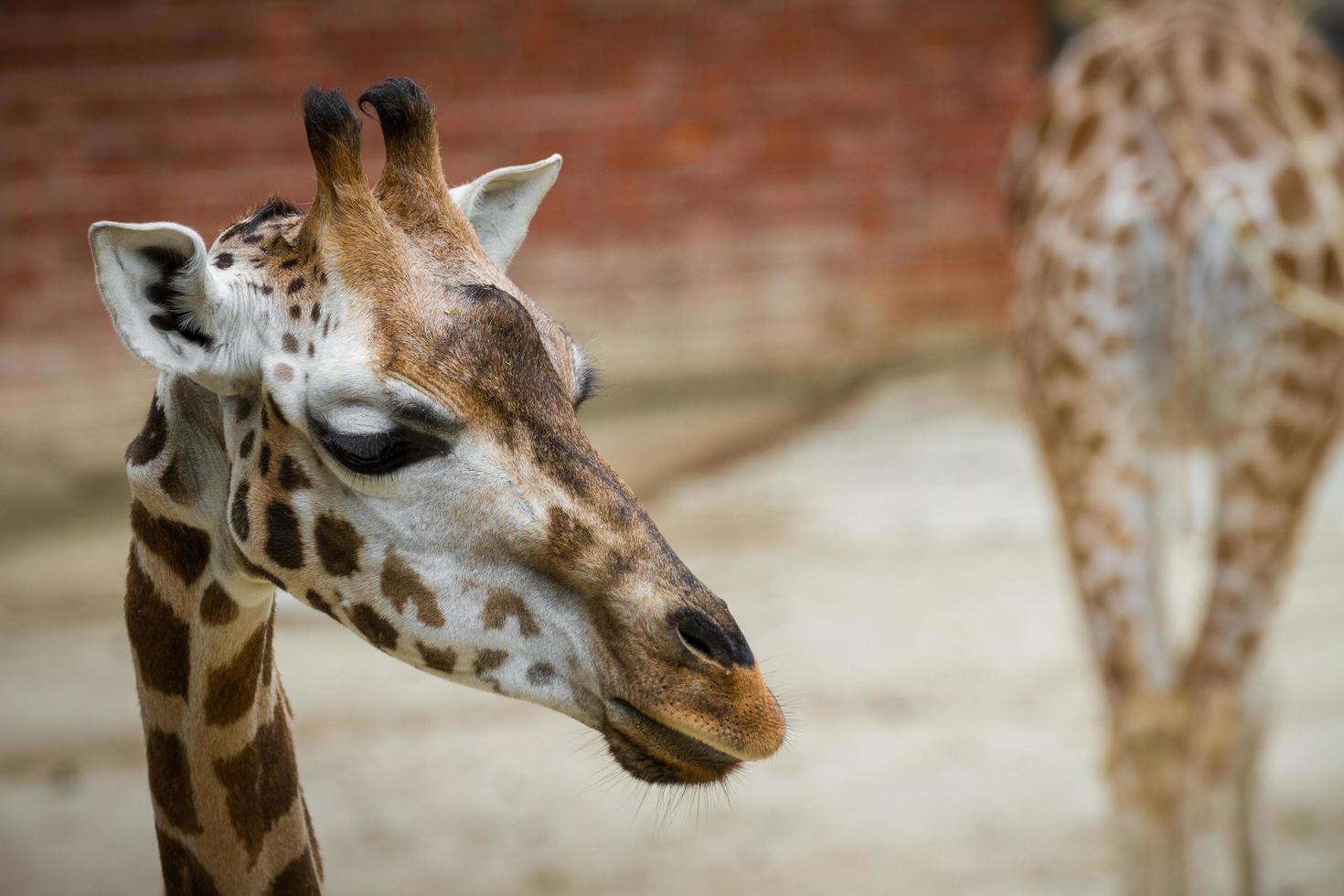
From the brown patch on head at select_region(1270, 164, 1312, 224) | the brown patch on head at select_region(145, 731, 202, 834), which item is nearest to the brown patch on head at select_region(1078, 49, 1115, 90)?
the brown patch on head at select_region(1270, 164, 1312, 224)

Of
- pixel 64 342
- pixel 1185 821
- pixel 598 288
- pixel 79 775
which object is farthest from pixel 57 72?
pixel 1185 821

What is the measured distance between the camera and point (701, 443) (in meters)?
8.20

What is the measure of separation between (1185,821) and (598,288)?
5914mm

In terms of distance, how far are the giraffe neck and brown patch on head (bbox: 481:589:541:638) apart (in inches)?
13.4

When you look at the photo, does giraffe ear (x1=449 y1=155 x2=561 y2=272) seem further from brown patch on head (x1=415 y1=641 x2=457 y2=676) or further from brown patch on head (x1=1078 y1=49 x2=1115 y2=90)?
brown patch on head (x1=1078 y1=49 x2=1115 y2=90)

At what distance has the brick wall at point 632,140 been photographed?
319 inches

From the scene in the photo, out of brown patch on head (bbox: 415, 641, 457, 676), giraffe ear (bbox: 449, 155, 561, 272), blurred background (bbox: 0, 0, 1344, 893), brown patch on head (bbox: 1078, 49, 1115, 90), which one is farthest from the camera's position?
blurred background (bbox: 0, 0, 1344, 893)

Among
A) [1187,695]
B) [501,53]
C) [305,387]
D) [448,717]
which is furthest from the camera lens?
[501,53]

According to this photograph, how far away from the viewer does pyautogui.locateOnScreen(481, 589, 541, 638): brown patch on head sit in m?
1.79

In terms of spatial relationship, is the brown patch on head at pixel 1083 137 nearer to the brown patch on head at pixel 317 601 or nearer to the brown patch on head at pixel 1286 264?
the brown patch on head at pixel 1286 264

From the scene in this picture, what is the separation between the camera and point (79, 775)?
4.80m

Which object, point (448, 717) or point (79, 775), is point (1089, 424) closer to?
point (448, 717)

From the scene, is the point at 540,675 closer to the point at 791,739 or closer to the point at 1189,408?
the point at 1189,408

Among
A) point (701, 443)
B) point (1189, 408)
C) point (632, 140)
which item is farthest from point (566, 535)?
point (632, 140)
